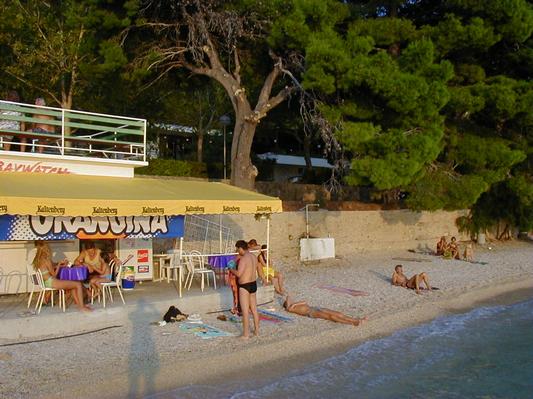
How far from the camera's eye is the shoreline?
8711 millimetres

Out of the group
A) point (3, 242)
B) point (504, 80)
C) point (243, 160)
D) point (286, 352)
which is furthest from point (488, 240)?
point (3, 242)

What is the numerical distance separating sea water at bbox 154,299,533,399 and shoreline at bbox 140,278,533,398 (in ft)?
0.57

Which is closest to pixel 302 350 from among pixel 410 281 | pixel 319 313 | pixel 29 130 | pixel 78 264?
pixel 319 313

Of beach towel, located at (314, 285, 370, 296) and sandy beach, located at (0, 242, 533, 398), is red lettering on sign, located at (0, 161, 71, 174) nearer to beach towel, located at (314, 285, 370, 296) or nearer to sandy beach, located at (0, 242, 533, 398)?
sandy beach, located at (0, 242, 533, 398)

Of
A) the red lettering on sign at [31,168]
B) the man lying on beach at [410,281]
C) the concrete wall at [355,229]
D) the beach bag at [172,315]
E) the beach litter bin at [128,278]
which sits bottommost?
the beach bag at [172,315]

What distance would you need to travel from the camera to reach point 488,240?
29047 millimetres

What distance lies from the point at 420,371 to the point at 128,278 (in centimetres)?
649

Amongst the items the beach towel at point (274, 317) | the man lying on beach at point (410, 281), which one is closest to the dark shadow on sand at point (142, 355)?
the beach towel at point (274, 317)

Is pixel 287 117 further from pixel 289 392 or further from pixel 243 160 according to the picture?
pixel 289 392

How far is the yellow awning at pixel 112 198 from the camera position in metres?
9.40

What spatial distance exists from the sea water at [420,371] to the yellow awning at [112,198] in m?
3.48

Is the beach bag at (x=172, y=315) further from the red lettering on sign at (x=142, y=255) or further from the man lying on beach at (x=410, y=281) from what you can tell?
the man lying on beach at (x=410, y=281)

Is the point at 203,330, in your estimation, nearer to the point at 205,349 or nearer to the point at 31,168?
the point at 205,349

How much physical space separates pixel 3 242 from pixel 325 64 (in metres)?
9.82
